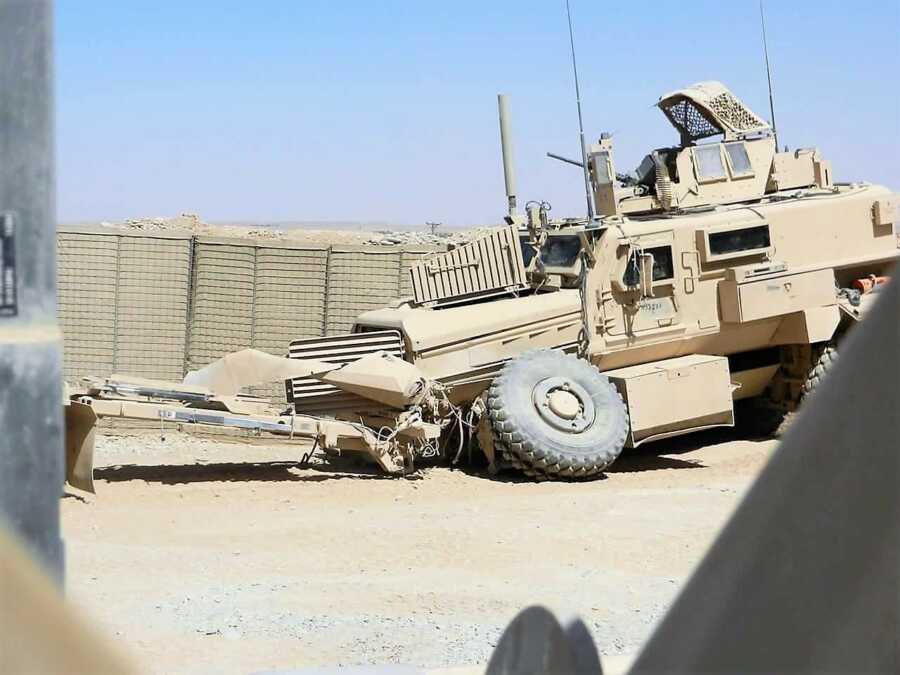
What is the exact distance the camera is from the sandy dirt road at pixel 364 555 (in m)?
4.96

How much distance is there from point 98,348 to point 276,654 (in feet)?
24.1

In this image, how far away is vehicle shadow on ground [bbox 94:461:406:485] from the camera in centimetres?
909

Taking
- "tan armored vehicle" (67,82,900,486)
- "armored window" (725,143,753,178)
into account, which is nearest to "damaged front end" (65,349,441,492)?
"tan armored vehicle" (67,82,900,486)

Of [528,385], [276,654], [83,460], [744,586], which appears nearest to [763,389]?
[528,385]

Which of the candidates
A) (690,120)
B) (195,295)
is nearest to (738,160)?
(690,120)

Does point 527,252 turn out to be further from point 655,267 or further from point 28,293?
point 28,293

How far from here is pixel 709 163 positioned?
11.4 meters

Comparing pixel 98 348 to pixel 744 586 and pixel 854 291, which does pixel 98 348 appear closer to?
pixel 854 291

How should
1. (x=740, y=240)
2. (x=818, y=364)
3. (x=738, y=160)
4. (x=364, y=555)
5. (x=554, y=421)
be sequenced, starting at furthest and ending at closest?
(x=738, y=160), (x=818, y=364), (x=740, y=240), (x=554, y=421), (x=364, y=555)

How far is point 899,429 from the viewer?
1.42 m

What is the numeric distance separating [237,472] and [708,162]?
17.7 feet

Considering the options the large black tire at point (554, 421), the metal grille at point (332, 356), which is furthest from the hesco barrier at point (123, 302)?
the large black tire at point (554, 421)

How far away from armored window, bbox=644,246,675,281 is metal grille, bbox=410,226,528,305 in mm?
1129

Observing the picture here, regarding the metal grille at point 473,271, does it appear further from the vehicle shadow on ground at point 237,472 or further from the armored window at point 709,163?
the armored window at point 709,163
